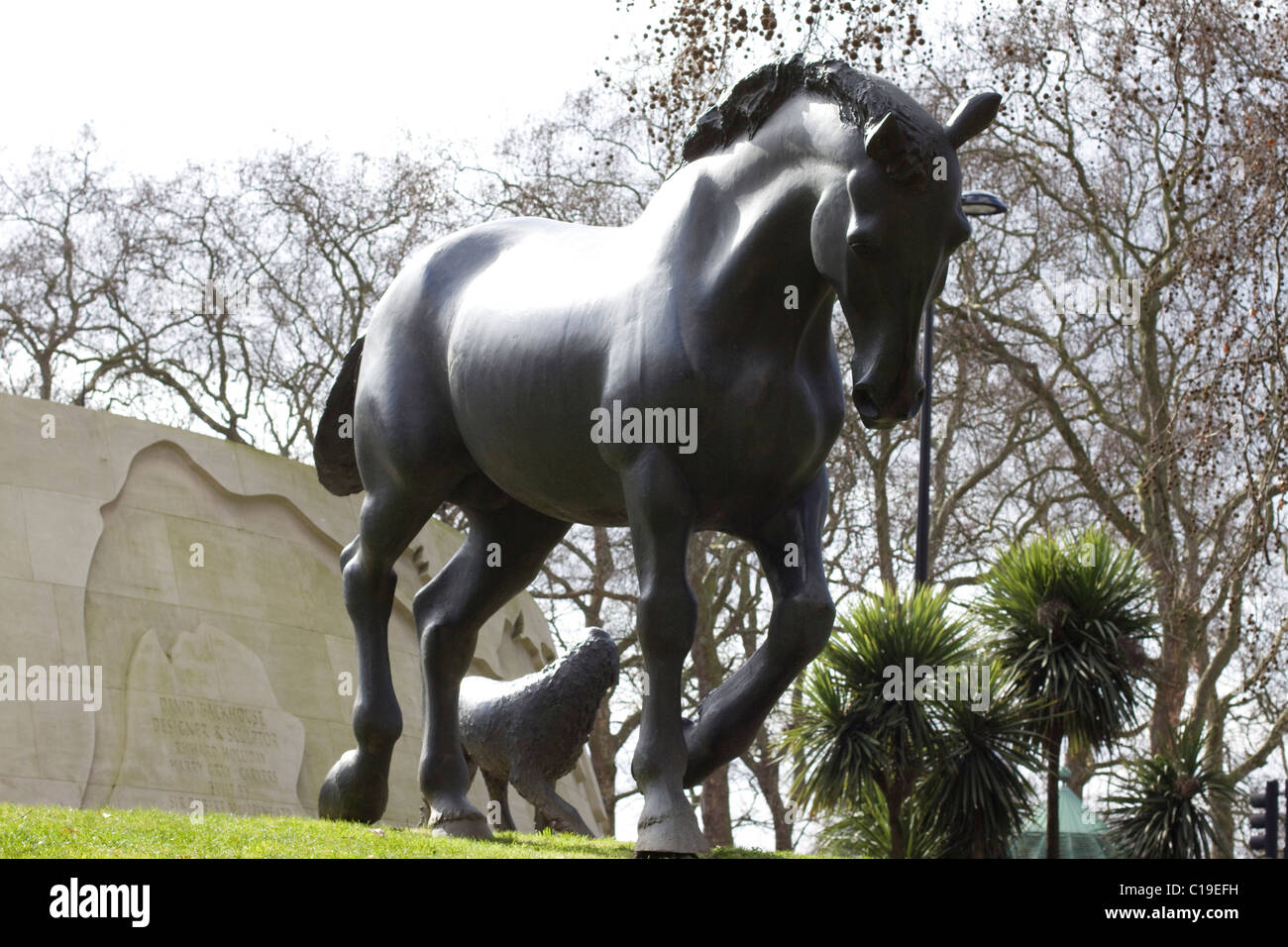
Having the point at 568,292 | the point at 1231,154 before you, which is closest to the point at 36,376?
the point at 1231,154

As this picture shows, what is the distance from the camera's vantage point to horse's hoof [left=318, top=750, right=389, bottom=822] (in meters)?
7.23

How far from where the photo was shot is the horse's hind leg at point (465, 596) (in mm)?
7176

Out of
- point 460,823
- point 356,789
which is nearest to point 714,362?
point 460,823

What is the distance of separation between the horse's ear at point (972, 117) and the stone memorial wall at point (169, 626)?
10957mm

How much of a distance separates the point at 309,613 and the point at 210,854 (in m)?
12.7

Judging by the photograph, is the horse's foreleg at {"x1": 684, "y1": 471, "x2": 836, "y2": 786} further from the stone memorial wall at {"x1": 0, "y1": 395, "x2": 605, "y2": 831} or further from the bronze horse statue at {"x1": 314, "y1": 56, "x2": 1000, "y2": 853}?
the stone memorial wall at {"x1": 0, "y1": 395, "x2": 605, "y2": 831}

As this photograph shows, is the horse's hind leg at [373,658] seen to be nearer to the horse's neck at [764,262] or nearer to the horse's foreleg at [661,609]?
the horse's foreleg at [661,609]

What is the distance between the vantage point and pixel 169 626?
16656 millimetres

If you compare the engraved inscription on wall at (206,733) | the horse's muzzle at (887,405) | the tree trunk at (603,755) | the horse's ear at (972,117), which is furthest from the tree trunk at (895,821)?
the tree trunk at (603,755)

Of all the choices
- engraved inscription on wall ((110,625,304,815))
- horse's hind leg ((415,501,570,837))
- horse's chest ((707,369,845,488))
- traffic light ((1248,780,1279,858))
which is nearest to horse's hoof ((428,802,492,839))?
horse's hind leg ((415,501,570,837))

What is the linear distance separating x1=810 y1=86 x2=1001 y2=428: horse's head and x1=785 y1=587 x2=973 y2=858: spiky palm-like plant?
884 centimetres

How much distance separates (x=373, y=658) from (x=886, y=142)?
3254 mm

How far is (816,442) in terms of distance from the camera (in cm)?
596
